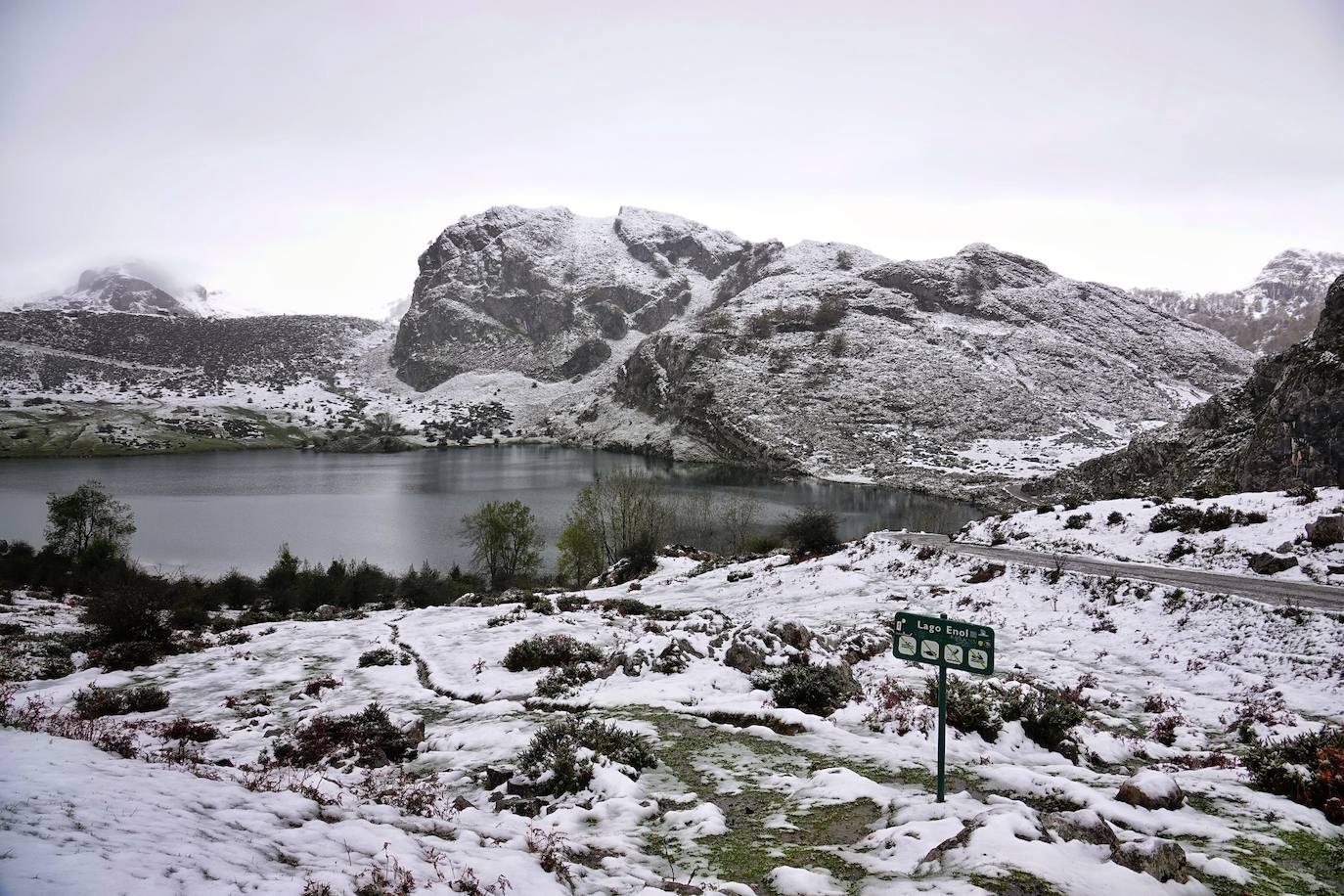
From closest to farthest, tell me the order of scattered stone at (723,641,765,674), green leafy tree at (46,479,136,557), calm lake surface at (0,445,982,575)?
1. scattered stone at (723,641,765,674)
2. green leafy tree at (46,479,136,557)
3. calm lake surface at (0,445,982,575)

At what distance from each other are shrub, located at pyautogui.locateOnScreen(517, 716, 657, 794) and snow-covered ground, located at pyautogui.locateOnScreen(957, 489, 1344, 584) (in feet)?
74.5

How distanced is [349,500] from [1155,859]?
105 meters

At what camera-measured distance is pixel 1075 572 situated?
2219 cm

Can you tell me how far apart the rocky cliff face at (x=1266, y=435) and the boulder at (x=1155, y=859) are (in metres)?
38.1

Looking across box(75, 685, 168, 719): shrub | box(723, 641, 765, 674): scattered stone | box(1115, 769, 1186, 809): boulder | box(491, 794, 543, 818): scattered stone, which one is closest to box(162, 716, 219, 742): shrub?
box(75, 685, 168, 719): shrub

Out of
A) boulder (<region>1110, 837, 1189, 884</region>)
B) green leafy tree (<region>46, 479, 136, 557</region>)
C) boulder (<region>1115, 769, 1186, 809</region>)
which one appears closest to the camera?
boulder (<region>1110, 837, 1189, 884</region>)

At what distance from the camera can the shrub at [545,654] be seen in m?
16.5

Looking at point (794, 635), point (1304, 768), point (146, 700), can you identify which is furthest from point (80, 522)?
point (1304, 768)

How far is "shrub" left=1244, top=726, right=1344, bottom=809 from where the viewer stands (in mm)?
7680

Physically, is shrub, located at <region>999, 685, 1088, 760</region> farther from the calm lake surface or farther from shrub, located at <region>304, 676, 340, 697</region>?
the calm lake surface

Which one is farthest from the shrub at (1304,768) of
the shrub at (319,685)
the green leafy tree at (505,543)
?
the green leafy tree at (505,543)

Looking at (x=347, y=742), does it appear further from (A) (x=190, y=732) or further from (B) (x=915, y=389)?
(B) (x=915, y=389)

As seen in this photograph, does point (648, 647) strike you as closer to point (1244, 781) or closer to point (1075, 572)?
point (1244, 781)

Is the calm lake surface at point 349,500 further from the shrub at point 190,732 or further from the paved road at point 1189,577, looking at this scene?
the shrub at point 190,732
